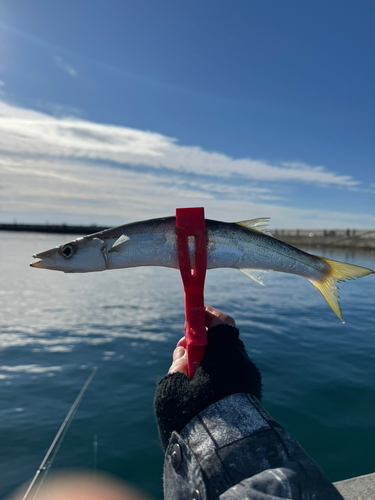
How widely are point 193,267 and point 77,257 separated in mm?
840

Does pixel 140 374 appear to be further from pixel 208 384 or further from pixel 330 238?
pixel 330 238

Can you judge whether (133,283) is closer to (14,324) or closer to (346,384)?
(14,324)

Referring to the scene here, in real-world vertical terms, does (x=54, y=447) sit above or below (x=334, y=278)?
below

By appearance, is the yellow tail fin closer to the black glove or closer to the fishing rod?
the black glove

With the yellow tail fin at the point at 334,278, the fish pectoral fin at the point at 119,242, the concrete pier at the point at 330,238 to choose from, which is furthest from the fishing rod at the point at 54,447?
the concrete pier at the point at 330,238

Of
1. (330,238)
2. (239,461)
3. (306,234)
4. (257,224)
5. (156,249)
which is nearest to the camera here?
(239,461)

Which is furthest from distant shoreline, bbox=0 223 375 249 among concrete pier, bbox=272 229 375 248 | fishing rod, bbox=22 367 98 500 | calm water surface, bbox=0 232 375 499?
fishing rod, bbox=22 367 98 500

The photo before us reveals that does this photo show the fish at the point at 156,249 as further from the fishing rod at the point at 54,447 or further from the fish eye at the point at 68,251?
the fishing rod at the point at 54,447

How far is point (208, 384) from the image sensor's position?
6.70 feet

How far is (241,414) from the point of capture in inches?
75.4

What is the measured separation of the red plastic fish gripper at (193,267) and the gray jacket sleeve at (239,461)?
0.41 metres

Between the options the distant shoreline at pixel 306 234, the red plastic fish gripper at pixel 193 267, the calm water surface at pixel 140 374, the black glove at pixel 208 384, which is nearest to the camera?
the black glove at pixel 208 384

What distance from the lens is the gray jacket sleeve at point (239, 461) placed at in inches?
60.1

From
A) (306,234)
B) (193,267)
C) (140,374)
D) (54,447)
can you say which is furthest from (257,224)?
(306,234)
